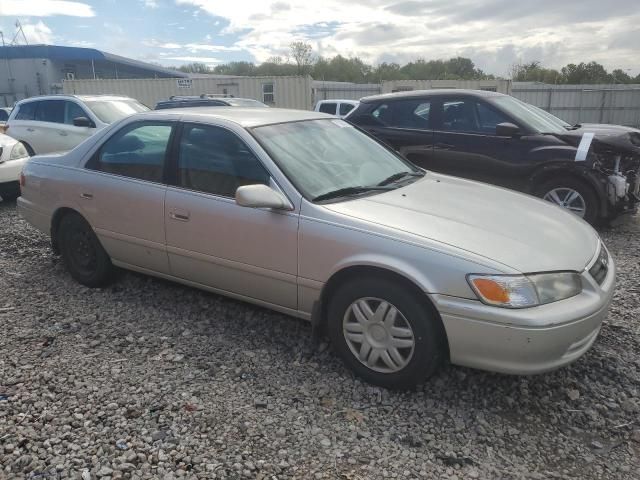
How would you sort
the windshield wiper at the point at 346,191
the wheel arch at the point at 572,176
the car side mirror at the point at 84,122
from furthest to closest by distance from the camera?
1. the car side mirror at the point at 84,122
2. the wheel arch at the point at 572,176
3. the windshield wiper at the point at 346,191

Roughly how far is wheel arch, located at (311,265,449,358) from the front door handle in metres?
1.18

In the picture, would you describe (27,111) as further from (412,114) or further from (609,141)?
(609,141)

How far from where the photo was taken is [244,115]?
154 inches

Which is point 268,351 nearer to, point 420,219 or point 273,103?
point 420,219

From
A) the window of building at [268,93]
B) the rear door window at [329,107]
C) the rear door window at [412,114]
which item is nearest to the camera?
the rear door window at [412,114]

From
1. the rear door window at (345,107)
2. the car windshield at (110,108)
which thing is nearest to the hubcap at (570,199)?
the car windshield at (110,108)

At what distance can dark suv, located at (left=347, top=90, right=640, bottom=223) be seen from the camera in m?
6.04

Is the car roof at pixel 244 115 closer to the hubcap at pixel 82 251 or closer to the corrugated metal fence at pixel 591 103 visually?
the hubcap at pixel 82 251

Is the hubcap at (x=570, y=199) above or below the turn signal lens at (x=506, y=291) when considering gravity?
below

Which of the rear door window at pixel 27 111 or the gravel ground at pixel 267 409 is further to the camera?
the rear door window at pixel 27 111

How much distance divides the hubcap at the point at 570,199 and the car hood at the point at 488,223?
2700 millimetres

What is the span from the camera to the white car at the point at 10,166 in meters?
7.61

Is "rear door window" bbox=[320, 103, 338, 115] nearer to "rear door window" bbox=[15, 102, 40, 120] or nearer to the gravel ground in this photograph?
"rear door window" bbox=[15, 102, 40, 120]

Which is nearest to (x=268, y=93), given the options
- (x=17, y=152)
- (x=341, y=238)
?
(x=17, y=152)
